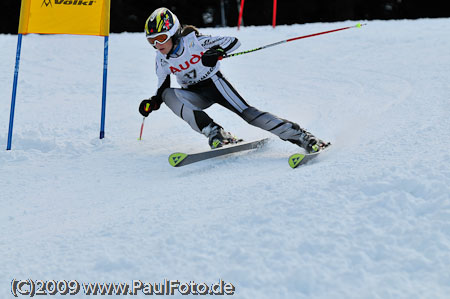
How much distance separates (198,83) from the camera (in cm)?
436

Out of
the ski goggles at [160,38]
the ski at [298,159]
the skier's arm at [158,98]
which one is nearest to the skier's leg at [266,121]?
the ski at [298,159]

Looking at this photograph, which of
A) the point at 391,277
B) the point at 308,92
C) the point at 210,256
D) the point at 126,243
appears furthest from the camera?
the point at 308,92

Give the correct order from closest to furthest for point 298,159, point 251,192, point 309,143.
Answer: point 251,192 < point 298,159 < point 309,143

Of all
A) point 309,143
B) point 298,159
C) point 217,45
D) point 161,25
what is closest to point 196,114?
point 217,45

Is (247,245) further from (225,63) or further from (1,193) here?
(225,63)

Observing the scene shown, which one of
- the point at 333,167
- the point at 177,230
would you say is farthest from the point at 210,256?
the point at 333,167

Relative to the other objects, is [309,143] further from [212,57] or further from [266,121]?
[212,57]

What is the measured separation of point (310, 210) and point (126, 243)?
854 mm

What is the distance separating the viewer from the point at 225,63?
7.79 m

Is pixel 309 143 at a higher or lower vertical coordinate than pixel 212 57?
lower

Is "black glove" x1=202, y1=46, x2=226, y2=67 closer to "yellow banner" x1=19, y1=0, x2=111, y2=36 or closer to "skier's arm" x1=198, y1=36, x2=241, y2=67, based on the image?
"skier's arm" x1=198, y1=36, x2=241, y2=67

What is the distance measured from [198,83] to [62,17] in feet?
4.64

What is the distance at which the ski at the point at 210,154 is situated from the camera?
12.4ft

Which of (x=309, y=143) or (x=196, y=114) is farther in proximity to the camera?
(x=196, y=114)
